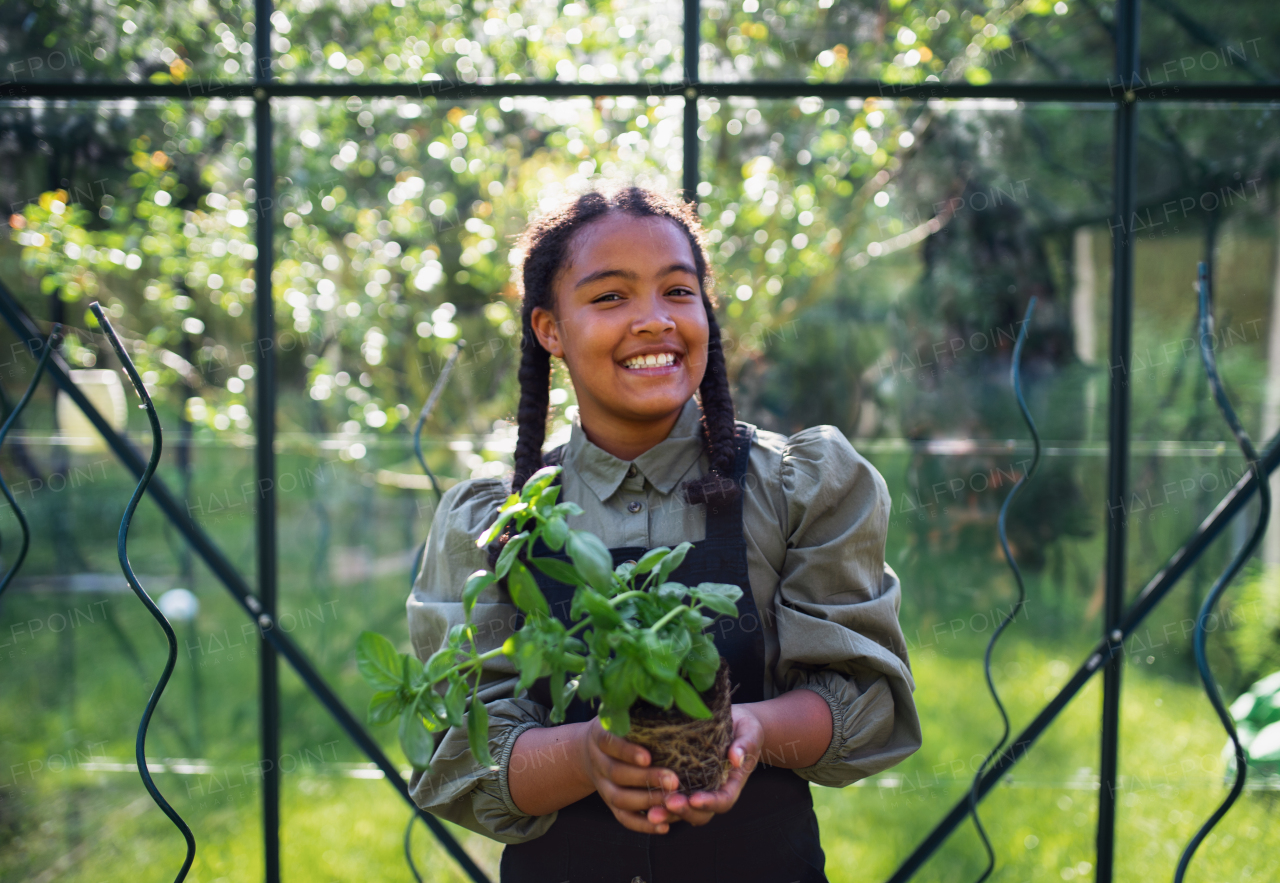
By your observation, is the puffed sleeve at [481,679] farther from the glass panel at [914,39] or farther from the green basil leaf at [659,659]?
the glass panel at [914,39]

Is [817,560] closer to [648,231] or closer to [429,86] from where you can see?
[648,231]

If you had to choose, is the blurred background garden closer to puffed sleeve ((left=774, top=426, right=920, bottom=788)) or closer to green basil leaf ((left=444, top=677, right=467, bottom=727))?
puffed sleeve ((left=774, top=426, right=920, bottom=788))

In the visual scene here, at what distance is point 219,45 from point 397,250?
2.30ft

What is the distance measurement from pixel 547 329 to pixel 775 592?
0.51 m

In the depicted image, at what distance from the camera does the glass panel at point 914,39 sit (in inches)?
85.3

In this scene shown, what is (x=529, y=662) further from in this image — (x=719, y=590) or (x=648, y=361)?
(x=648, y=361)

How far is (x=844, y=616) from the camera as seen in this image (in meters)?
1.04

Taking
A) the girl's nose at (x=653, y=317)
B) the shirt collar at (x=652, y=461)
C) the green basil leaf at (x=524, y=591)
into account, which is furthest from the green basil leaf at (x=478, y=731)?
the girl's nose at (x=653, y=317)

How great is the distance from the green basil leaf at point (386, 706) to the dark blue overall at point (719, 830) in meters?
0.29

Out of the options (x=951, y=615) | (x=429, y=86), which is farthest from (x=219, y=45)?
(x=951, y=615)

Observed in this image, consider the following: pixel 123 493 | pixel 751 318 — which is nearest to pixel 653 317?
pixel 751 318

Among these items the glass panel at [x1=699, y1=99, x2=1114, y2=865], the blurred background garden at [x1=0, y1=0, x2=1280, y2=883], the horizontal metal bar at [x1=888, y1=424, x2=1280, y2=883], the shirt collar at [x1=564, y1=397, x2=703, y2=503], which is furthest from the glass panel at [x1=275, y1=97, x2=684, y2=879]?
the horizontal metal bar at [x1=888, y1=424, x2=1280, y2=883]

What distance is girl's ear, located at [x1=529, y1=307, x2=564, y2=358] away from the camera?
1.21 metres

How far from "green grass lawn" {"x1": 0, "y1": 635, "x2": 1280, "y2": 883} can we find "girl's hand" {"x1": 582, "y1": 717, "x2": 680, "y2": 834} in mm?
1611
